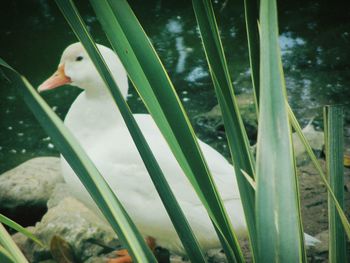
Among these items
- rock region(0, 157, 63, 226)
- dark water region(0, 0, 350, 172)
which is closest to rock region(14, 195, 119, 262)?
rock region(0, 157, 63, 226)

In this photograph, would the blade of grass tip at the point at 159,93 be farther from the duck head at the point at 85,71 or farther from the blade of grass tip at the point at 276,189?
the duck head at the point at 85,71

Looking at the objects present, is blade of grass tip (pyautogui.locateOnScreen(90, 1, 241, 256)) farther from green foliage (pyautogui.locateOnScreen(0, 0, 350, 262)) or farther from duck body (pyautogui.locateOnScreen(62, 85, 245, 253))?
duck body (pyautogui.locateOnScreen(62, 85, 245, 253))

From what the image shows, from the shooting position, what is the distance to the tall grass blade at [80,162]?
0.71 meters

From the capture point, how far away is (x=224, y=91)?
85 cm

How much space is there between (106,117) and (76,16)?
1.68 metres

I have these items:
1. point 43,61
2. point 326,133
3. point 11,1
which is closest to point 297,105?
point 43,61

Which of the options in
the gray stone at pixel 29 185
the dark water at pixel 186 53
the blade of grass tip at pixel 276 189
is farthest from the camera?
the dark water at pixel 186 53

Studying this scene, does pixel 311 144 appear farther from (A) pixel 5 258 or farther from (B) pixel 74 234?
(A) pixel 5 258

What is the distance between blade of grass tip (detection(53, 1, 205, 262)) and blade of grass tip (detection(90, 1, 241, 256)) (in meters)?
0.03

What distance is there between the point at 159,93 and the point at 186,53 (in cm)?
389

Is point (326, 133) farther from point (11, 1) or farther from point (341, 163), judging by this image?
point (11, 1)

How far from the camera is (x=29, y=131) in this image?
3807 millimetres

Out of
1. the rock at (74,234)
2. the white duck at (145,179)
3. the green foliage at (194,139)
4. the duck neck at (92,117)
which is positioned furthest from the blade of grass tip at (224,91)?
the rock at (74,234)

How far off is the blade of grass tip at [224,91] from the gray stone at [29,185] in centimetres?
218
